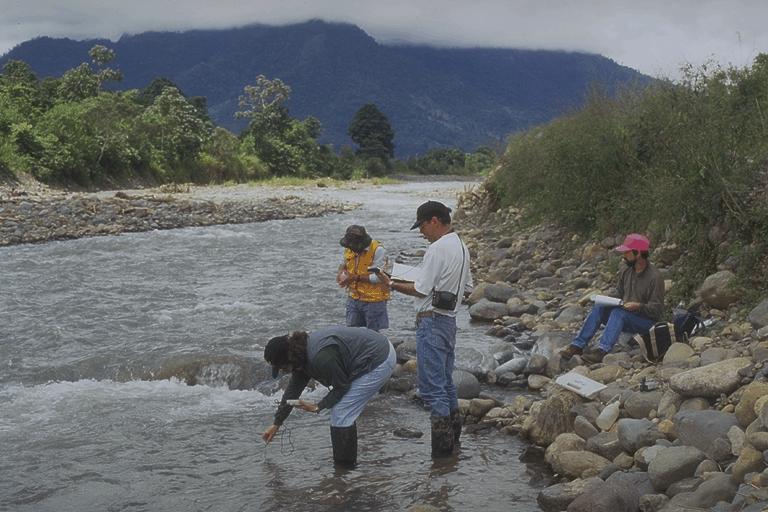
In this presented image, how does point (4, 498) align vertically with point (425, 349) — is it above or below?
below

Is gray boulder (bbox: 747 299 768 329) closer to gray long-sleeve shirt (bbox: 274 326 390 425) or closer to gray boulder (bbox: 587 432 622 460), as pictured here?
gray boulder (bbox: 587 432 622 460)

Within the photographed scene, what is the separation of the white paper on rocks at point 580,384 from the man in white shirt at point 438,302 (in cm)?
113

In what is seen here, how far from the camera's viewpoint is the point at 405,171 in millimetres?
75438

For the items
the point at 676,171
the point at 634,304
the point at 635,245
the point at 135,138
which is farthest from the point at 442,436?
the point at 135,138

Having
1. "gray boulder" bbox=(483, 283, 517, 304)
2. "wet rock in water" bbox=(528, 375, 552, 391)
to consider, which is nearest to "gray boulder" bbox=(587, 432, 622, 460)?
"wet rock in water" bbox=(528, 375, 552, 391)

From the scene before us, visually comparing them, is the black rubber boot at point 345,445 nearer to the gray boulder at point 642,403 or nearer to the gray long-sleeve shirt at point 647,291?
the gray boulder at point 642,403

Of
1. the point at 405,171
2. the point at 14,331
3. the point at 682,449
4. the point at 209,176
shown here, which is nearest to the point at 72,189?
the point at 209,176

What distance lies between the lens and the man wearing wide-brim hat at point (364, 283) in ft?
26.6

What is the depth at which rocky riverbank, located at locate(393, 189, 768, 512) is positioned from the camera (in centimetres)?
509

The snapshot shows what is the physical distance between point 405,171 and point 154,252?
5708 centimetres

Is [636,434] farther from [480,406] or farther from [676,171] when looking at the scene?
[676,171]

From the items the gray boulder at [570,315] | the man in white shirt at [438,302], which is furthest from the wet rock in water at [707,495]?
the gray boulder at [570,315]

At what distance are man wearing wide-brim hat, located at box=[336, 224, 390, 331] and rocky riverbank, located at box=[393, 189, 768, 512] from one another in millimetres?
696

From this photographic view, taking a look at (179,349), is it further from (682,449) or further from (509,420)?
(682,449)
